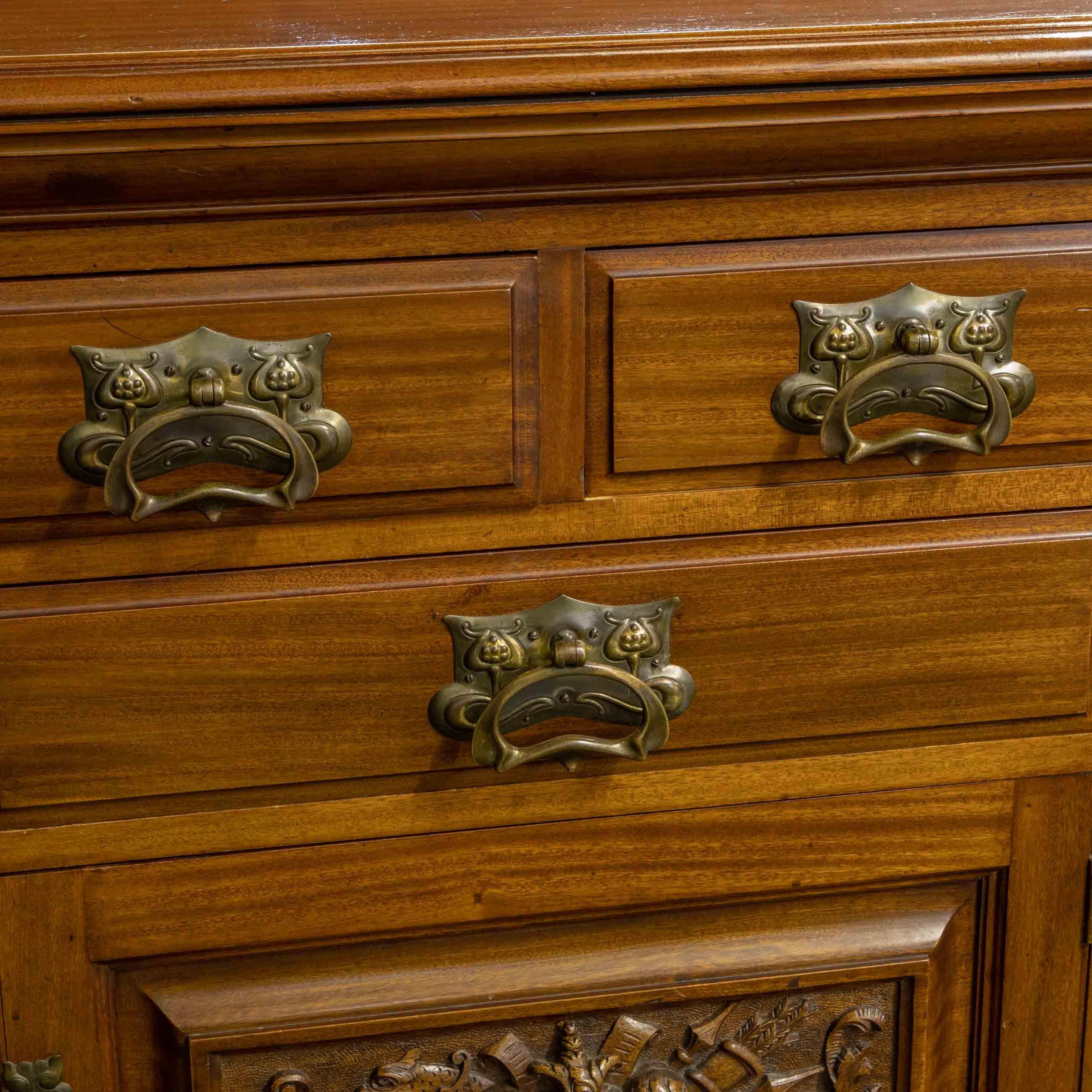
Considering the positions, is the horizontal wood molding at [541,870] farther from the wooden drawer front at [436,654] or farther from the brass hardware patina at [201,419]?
the brass hardware patina at [201,419]

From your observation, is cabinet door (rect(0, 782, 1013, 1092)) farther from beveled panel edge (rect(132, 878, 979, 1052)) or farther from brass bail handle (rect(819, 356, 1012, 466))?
brass bail handle (rect(819, 356, 1012, 466))

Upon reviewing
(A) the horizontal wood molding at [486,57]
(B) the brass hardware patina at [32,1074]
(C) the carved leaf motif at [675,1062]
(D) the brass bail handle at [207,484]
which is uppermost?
(A) the horizontal wood molding at [486,57]

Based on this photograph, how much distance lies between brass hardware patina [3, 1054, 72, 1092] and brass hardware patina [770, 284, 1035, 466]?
44 centimetres

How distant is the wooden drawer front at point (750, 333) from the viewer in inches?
23.7

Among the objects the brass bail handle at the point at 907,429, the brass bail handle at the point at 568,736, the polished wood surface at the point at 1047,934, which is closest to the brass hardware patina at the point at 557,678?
the brass bail handle at the point at 568,736

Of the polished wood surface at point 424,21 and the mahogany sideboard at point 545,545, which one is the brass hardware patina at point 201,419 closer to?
the mahogany sideboard at point 545,545

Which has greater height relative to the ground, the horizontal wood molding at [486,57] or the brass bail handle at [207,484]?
the horizontal wood molding at [486,57]

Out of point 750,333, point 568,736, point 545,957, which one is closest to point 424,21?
point 750,333

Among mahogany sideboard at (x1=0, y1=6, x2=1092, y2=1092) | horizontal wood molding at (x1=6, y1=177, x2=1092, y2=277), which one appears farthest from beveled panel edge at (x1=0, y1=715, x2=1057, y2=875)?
horizontal wood molding at (x1=6, y1=177, x2=1092, y2=277)

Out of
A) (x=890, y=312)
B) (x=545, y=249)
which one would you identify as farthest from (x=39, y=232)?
(x=890, y=312)

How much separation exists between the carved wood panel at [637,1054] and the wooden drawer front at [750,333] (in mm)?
269

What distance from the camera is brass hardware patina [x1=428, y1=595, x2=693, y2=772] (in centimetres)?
63

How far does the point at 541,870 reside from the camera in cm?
68

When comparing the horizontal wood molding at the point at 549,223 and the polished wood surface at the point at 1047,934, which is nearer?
the horizontal wood molding at the point at 549,223
